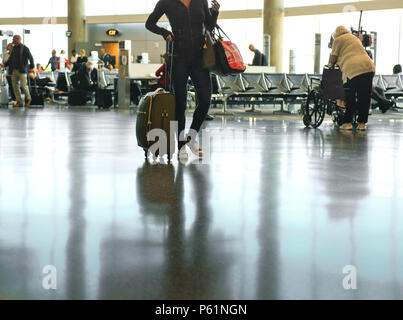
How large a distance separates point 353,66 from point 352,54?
0.18 m

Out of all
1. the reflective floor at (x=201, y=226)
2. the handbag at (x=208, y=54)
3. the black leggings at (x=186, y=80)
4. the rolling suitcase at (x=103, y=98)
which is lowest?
Result: the rolling suitcase at (x=103, y=98)

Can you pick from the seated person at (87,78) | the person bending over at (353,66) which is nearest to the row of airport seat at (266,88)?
the seated person at (87,78)

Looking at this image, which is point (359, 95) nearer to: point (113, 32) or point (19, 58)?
point (19, 58)

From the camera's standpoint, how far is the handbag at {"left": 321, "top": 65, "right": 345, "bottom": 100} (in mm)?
10117

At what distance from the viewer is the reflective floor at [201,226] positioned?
226cm

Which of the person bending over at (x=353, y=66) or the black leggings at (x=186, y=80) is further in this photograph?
the person bending over at (x=353, y=66)

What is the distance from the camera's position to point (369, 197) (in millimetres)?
4109

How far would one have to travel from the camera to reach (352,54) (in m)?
9.79

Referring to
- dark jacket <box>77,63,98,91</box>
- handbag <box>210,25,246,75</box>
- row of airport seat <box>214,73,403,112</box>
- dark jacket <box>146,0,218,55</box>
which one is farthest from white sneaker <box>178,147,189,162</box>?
dark jacket <box>77,63,98,91</box>

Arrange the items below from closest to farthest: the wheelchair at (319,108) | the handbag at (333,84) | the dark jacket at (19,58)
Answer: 1. the handbag at (333,84)
2. the wheelchair at (319,108)
3. the dark jacket at (19,58)

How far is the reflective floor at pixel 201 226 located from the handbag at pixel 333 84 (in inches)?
155

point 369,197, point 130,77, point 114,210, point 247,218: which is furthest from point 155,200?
point 130,77

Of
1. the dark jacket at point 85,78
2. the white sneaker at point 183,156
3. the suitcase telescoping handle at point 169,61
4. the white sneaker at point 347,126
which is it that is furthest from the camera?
the dark jacket at point 85,78

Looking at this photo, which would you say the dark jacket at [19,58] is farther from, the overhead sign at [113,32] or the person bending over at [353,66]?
the overhead sign at [113,32]
